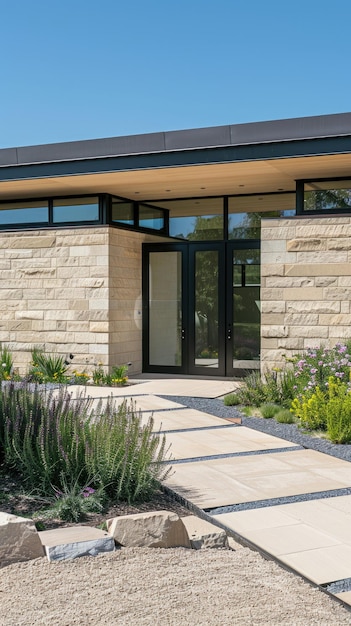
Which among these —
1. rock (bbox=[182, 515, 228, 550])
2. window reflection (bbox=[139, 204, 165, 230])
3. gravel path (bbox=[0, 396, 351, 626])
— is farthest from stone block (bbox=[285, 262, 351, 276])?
gravel path (bbox=[0, 396, 351, 626])

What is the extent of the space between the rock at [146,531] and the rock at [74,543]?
0.09 metres

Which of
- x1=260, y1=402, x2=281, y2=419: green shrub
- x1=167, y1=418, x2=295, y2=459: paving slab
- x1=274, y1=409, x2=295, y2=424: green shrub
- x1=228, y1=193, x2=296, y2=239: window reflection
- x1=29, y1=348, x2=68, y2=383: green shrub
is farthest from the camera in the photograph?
x1=228, y1=193, x2=296, y2=239: window reflection

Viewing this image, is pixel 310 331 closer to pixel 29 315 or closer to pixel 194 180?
pixel 194 180

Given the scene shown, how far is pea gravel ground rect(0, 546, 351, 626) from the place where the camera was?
2893 millimetres

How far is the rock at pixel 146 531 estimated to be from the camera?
3.68 meters

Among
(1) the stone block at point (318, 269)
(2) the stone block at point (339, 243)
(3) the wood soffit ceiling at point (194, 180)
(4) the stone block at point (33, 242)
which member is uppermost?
(3) the wood soffit ceiling at point (194, 180)

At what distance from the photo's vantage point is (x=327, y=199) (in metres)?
10.4

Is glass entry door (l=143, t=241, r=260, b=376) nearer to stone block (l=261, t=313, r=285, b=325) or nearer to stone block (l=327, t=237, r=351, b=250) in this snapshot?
Result: stone block (l=261, t=313, r=285, b=325)

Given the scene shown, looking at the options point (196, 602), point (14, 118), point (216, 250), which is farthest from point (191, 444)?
point (14, 118)

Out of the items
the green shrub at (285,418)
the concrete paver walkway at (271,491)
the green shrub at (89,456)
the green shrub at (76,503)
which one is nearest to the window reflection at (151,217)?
the concrete paver walkway at (271,491)

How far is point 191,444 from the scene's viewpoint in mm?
6801

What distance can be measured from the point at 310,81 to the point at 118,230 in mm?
11709

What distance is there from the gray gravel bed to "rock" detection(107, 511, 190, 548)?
10.1 ft

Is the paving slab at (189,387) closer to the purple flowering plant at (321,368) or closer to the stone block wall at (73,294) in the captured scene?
the stone block wall at (73,294)
